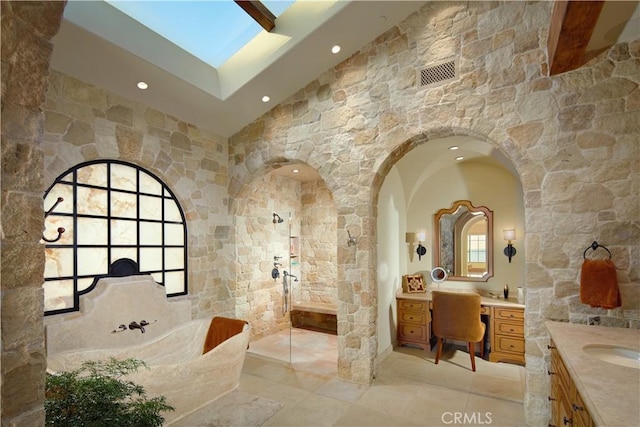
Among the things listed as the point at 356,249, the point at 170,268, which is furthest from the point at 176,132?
the point at 356,249

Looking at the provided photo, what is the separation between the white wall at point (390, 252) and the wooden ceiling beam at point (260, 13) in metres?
2.16

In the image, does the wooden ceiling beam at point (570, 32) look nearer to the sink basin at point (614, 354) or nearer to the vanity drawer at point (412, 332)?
the sink basin at point (614, 354)

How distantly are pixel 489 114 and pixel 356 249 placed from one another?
1784mm

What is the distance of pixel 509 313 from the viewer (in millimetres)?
3773

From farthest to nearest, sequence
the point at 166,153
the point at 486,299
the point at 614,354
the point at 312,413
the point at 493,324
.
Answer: the point at 486,299 → the point at 493,324 → the point at 166,153 → the point at 312,413 → the point at 614,354

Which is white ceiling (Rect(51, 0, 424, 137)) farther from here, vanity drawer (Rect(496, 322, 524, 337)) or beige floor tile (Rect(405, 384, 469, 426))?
vanity drawer (Rect(496, 322, 524, 337))

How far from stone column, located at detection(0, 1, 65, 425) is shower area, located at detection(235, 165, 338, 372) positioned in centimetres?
329

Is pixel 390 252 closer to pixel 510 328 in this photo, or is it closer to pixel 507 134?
pixel 510 328

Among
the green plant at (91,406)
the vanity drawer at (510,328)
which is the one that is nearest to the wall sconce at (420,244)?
the vanity drawer at (510,328)

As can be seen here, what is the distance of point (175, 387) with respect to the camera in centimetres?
244

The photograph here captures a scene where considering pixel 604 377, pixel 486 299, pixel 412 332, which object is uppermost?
pixel 604 377

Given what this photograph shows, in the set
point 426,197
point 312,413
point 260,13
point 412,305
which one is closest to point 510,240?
point 426,197

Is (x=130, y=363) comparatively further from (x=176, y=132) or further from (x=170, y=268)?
(x=176, y=132)

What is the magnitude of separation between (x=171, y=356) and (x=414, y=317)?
3041mm
